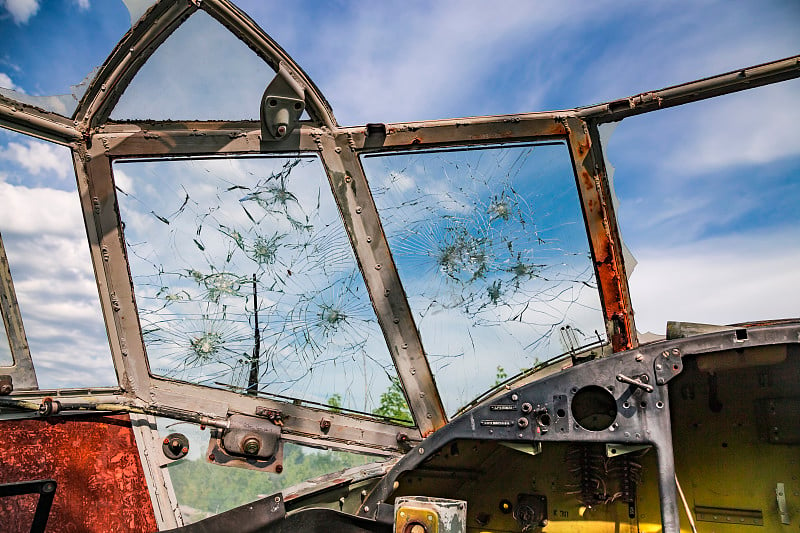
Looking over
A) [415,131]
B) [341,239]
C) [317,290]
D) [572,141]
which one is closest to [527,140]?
[572,141]

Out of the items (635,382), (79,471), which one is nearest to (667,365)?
(635,382)

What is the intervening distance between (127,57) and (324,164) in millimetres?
1220

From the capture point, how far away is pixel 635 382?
2250mm

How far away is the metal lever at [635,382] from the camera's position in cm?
224

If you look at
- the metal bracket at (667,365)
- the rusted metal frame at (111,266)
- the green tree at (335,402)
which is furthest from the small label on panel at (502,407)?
the rusted metal frame at (111,266)

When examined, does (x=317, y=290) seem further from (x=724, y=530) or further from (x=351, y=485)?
(x=724, y=530)

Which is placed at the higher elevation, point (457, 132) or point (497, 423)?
point (457, 132)

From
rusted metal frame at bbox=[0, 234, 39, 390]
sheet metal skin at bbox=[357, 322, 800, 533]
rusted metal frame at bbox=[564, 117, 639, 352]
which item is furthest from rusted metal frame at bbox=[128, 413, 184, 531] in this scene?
rusted metal frame at bbox=[564, 117, 639, 352]

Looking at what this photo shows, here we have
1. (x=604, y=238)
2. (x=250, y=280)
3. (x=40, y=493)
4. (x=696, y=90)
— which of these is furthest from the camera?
(x=250, y=280)

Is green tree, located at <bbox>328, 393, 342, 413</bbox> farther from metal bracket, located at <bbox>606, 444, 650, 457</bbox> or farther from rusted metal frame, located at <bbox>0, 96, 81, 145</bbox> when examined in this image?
rusted metal frame, located at <bbox>0, 96, 81, 145</bbox>

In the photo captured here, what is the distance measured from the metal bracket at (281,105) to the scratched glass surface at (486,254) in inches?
20.1

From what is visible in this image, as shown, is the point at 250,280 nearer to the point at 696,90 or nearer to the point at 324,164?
the point at 324,164

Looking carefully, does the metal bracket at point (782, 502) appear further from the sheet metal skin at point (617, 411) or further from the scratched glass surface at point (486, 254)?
the scratched glass surface at point (486, 254)

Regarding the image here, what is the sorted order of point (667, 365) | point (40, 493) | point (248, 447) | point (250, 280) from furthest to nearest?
point (250, 280)
point (248, 447)
point (40, 493)
point (667, 365)
